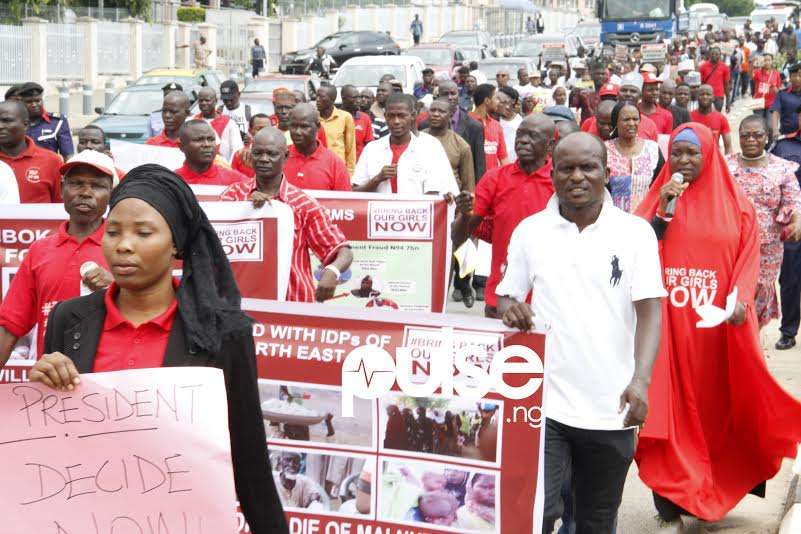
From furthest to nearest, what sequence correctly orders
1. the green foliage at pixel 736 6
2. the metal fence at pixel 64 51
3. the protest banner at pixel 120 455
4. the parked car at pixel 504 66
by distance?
the green foliage at pixel 736 6 < the metal fence at pixel 64 51 < the parked car at pixel 504 66 < the protest banner at pixel 120 455

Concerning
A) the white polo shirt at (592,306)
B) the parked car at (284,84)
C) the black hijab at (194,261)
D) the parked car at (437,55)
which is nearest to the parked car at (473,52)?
the parked car at (437,55)

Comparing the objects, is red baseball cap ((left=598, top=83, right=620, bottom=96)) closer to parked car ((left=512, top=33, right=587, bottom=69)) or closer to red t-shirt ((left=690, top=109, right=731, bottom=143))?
red t-shirt ((left=690, top=109, right=731, bottom=143))

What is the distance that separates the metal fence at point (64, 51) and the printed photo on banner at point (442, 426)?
1284 inches

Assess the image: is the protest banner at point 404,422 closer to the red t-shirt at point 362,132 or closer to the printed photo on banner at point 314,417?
the printed photo on banner at point 314,417

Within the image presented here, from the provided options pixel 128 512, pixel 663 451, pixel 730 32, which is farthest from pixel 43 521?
pixel 730 32

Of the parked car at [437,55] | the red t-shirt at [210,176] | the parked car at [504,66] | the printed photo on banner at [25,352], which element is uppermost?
the parked car at [437,55]

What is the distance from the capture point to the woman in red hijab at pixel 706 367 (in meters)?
6.43

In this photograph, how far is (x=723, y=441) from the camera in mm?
6676

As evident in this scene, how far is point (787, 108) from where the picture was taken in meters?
14.5

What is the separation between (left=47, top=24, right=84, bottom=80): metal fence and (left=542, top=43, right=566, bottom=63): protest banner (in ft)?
40.0

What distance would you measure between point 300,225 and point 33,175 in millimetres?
2202

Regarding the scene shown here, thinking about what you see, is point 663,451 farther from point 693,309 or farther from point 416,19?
point 416,19

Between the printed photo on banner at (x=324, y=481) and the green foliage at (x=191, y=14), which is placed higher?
the green foliage at (x=191, y=14)

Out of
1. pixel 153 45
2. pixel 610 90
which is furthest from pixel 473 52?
pixel 610 90
